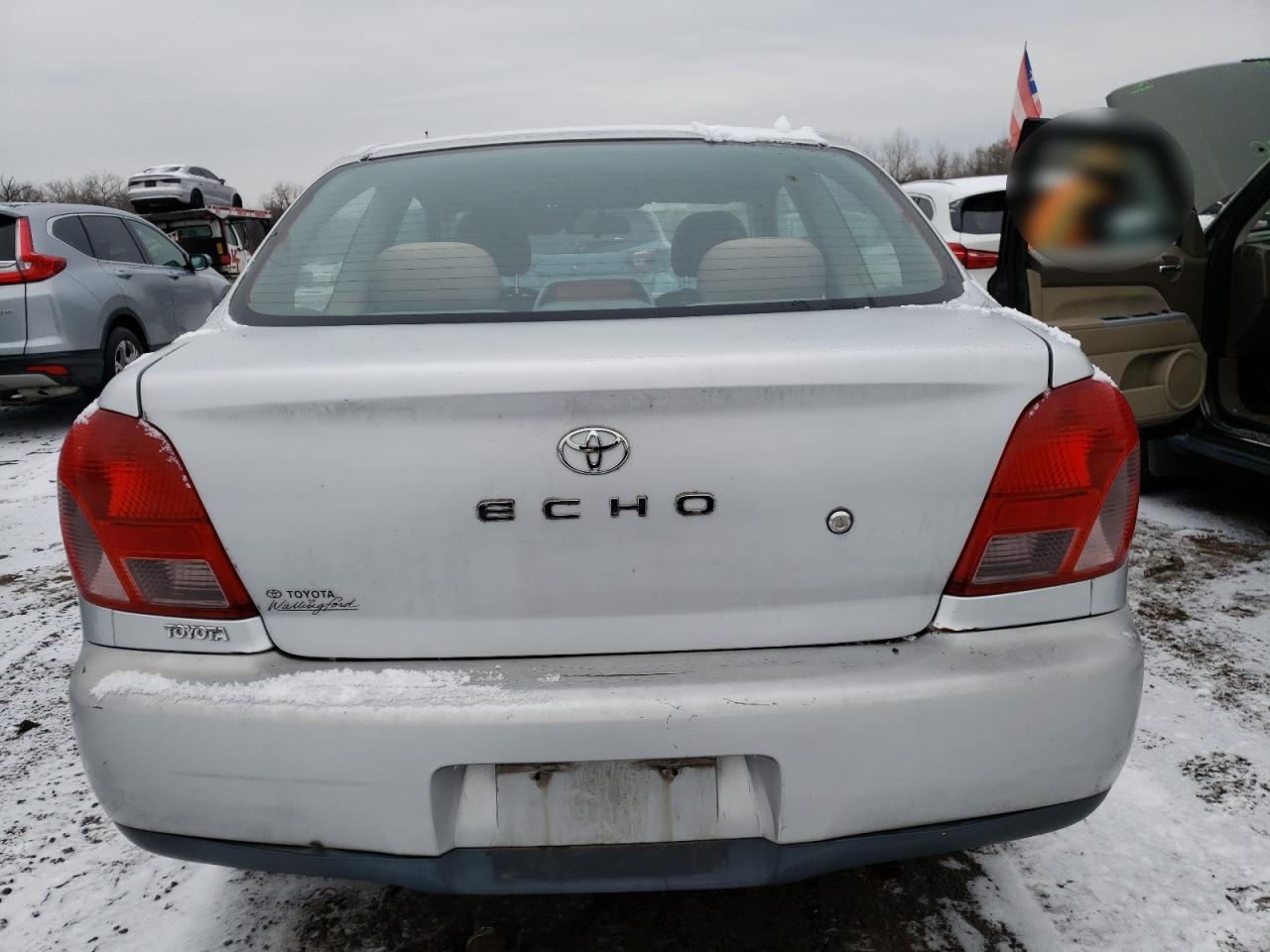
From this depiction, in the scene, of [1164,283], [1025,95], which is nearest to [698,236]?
[1164,283]

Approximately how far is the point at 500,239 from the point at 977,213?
649cm

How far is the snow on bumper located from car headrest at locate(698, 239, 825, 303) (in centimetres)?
66

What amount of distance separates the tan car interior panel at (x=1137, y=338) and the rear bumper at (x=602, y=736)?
271 cm

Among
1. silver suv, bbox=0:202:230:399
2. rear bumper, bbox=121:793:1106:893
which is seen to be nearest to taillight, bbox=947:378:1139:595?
rear bumper, bbox=121:793:1106:893

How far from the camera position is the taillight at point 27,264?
666 cm

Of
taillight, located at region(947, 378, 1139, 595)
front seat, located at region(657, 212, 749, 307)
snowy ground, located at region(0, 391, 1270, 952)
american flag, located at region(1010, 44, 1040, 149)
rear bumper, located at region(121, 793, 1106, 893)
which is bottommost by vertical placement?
snowy ground, located at region(0, 391, 1270, 952)

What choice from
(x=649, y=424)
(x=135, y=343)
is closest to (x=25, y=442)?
(x=135, y=343)

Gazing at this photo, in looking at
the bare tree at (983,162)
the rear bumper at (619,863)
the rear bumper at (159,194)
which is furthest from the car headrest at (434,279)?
the bare tree at (983,162)

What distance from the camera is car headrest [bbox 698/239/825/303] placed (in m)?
1.82

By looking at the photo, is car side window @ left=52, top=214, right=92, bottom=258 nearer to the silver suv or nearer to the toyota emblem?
the silver suv

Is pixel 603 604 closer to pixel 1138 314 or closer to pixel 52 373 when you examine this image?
pixel 1138 314

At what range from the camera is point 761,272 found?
1.87 metres

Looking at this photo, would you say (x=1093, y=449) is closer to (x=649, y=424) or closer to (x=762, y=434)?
(x=762, y=434)

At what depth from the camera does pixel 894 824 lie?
1.47 metres
